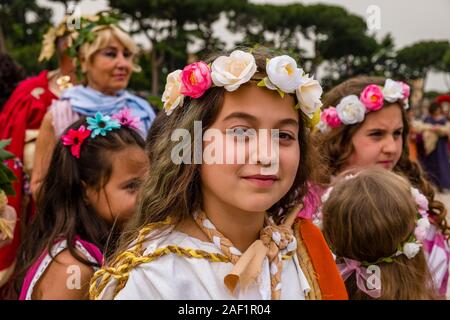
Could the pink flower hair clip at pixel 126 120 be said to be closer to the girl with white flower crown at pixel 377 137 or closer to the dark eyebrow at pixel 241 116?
the girl with white flower crown at pixel 377 137

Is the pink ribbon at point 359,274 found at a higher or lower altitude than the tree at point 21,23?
lower

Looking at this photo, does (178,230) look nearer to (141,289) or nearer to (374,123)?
(141,289)

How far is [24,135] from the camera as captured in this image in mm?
3785

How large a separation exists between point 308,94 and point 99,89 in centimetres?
255

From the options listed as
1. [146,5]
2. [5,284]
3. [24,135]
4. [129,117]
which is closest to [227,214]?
[129,117]

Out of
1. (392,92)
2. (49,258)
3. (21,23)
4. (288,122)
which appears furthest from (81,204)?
(21,23)

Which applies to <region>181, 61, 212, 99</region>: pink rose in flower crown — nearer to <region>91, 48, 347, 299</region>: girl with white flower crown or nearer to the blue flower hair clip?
<region>91, 48, 347, 299</region>: girl with white flower crown

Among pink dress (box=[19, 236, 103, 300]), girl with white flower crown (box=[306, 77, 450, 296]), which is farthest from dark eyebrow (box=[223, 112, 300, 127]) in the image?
girl with white flower crown (box=[306, 77, 450, 296])

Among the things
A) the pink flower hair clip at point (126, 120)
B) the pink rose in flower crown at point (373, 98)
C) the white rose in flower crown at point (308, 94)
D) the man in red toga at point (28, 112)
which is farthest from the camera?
the man in red toga at point (28, 112)

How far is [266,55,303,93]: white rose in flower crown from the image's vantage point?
1.45 m

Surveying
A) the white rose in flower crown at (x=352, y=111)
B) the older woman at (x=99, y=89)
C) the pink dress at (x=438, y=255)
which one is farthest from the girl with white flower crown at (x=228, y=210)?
the older woman at (x=99, y=89)

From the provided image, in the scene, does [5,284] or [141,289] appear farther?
[5,284]

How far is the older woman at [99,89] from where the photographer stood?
3.53 metres
